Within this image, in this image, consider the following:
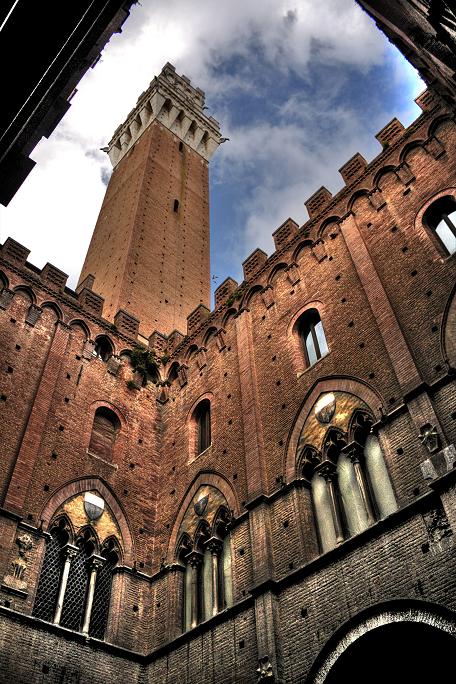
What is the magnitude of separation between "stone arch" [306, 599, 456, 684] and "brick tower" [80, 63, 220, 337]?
1430 cm

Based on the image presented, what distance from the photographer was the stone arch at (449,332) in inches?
→ 366

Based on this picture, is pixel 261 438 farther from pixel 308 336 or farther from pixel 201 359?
pixel 201 359

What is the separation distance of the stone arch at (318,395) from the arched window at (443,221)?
2753 mm

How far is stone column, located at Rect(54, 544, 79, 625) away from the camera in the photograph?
10.9m

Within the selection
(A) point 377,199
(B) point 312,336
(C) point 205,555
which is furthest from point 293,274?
(C) point 205,555

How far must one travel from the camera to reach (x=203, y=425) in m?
14.9

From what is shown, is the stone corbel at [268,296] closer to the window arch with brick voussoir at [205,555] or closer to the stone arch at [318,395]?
the stone arch at [318,395]

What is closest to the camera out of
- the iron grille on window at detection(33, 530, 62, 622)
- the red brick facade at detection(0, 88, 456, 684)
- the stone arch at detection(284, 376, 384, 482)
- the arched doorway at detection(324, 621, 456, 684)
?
the arched doorway at detection(324, 621, 456, 684)

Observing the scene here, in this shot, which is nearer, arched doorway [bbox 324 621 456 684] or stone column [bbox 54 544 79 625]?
arched doorway [bbox 324 621 456 684]

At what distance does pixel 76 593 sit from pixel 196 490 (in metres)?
3.08

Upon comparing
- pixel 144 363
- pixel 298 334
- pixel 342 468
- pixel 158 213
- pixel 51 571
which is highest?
pixel 158 213

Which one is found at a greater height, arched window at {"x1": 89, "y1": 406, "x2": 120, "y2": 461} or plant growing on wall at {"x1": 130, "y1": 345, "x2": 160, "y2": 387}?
plant growing on wall at {"x1": 130, "y1": 345, "x2": 160, "y2": 387}

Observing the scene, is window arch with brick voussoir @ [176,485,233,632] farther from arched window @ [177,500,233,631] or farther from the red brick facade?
the red brick facade

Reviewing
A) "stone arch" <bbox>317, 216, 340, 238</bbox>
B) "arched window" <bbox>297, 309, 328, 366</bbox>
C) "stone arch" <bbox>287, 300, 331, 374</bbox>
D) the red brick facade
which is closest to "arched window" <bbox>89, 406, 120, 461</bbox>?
the red brick facade
